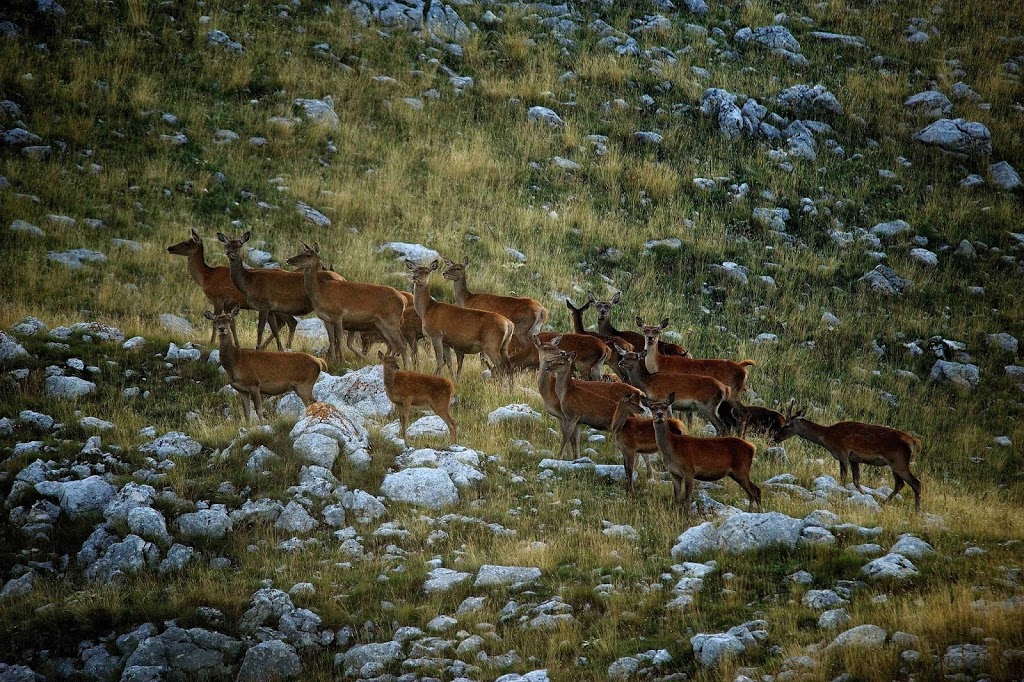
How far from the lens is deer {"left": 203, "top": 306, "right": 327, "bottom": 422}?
13219 mm

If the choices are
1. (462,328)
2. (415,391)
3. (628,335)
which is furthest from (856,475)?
(462,328)

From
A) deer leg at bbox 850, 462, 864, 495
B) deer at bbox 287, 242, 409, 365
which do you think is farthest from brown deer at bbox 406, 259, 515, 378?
deer leg at bbox 850, 462, 864, 495

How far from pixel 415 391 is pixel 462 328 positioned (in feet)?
7.77

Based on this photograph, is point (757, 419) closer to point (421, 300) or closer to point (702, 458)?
point (702, 458)

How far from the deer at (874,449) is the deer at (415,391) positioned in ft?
15.9

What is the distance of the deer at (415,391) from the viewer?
13.3 meters

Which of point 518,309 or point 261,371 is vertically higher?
point 261,371

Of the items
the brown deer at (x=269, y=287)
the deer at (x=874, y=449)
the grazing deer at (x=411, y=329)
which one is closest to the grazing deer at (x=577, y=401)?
the deer at (x=874, y=449)

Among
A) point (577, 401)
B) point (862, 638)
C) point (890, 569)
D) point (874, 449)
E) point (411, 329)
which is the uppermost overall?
point (862, 638)

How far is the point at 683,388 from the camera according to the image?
1442 cm

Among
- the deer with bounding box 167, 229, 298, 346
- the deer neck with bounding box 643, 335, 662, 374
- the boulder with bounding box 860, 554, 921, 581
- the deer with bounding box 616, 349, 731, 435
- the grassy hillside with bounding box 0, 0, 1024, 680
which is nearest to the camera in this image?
the boulder with bounding box 860, 554, 921, 581

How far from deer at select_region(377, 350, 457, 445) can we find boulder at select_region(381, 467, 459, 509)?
1419 millimetres

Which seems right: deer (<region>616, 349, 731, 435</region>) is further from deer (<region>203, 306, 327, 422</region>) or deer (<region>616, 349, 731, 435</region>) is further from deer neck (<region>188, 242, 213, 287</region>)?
deer neck (<region>188, 242, 213, 287</region>)

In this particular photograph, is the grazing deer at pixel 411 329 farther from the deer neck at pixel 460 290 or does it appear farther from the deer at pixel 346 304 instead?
the deer neck at pixel 460 290
